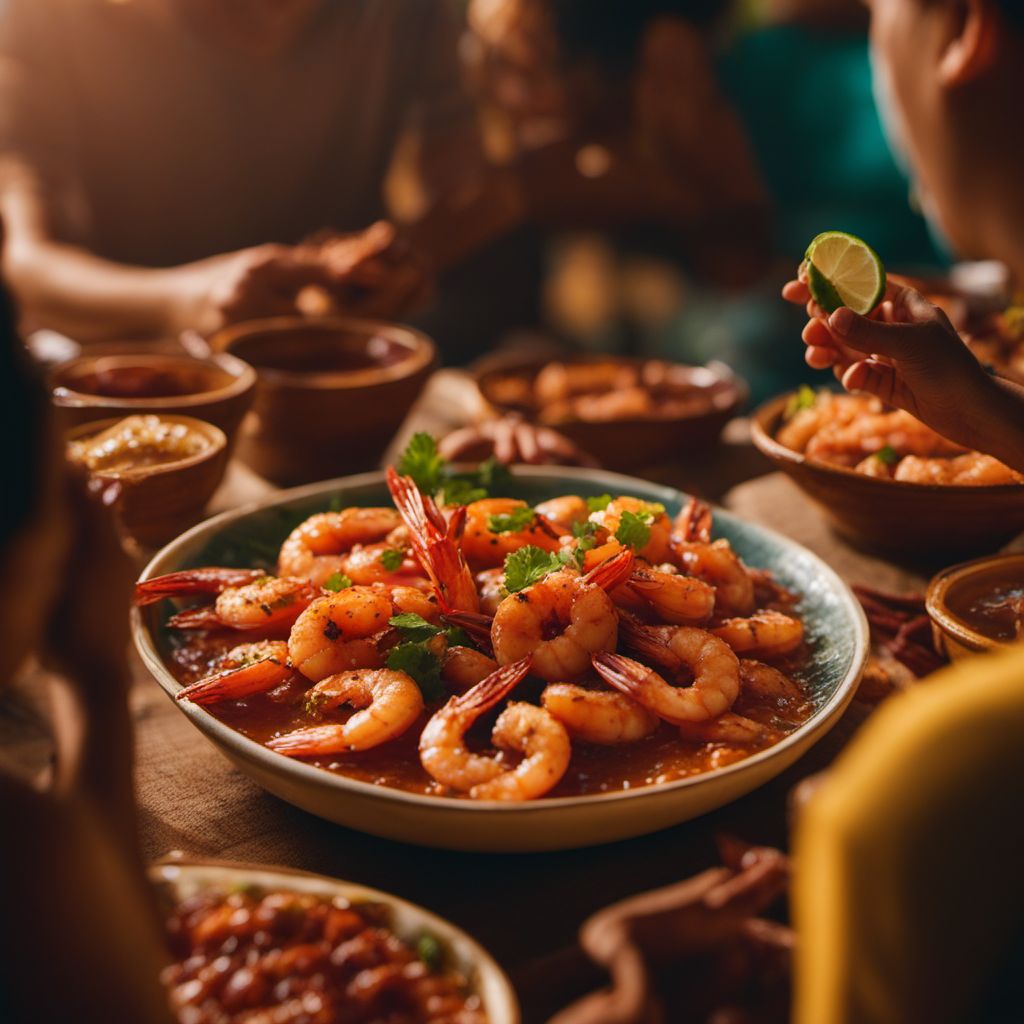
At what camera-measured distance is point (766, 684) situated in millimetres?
1472

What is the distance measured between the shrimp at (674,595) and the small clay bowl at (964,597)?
1.21 feet

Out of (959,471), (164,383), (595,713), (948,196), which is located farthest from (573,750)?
(948,196)

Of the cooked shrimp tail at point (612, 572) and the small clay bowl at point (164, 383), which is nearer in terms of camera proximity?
the cooked shrimp tail at point (612, 572)

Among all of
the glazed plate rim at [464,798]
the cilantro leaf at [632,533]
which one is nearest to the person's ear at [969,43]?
the glazed plate rim at [464,798]

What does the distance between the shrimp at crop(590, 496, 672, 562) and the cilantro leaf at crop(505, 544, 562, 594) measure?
0.60ft

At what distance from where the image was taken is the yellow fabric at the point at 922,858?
0.70 m

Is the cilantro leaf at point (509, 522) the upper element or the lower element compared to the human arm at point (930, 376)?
lower

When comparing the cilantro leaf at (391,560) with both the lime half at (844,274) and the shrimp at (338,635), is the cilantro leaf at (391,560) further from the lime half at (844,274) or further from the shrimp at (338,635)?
the lime half at (844,274)

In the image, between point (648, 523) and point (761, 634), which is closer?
point (761, 634)

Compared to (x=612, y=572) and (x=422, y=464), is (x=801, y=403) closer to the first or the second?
(x=422, y=464)

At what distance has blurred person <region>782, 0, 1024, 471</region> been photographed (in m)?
1.62

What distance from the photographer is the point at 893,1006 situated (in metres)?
0.72

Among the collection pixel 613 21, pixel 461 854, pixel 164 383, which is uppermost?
pixel 613 21

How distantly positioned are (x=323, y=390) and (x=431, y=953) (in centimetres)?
162
